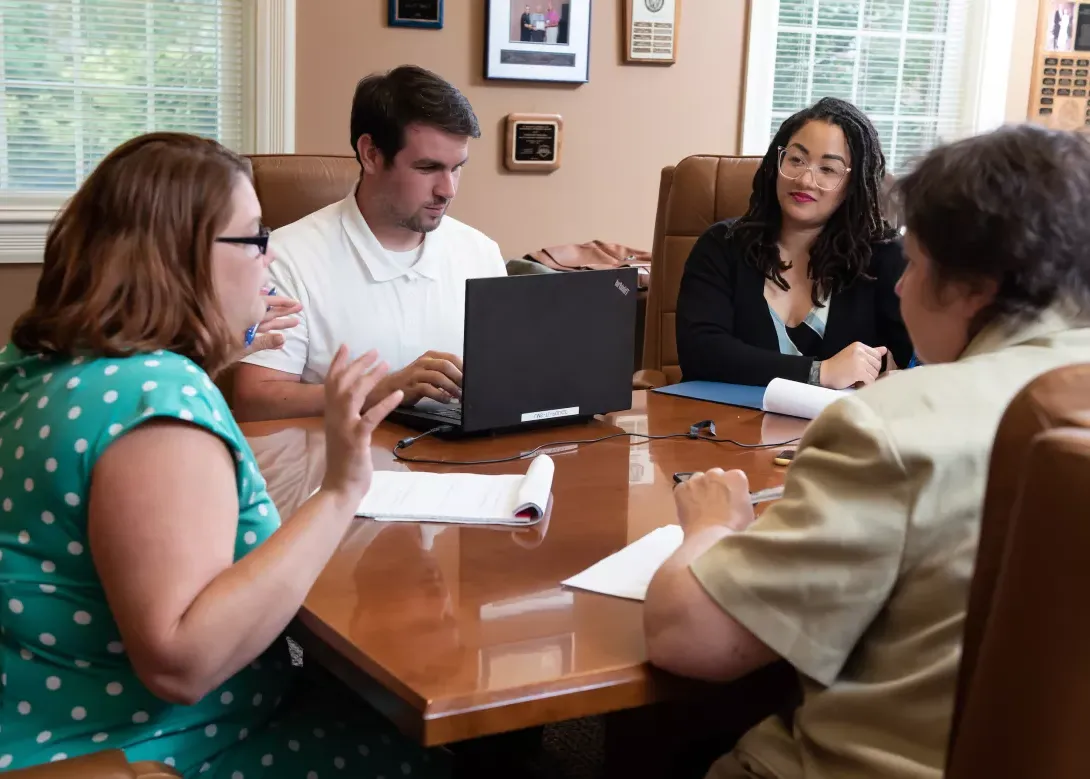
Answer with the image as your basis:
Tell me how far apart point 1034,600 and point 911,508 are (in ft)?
1.07

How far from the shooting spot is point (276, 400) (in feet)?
6.86

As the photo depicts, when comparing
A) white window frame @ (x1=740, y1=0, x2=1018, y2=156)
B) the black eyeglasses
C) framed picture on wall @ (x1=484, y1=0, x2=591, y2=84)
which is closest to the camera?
the black eyeglasses

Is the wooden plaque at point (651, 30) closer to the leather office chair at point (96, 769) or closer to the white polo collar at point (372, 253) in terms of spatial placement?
the white polo collar at point (372, 253)

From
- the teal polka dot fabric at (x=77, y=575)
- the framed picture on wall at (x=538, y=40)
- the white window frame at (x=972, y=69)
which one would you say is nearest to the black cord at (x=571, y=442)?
the teal polka dot fabric at (x=77, y=575)

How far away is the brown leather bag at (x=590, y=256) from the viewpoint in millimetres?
3852

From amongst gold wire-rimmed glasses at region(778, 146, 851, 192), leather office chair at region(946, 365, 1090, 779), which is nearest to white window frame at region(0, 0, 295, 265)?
gold wire-rimmed glasses at region(778, 146, 851, 192)

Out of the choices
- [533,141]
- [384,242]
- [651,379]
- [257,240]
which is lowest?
[651,379]

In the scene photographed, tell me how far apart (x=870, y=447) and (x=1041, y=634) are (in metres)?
0.33

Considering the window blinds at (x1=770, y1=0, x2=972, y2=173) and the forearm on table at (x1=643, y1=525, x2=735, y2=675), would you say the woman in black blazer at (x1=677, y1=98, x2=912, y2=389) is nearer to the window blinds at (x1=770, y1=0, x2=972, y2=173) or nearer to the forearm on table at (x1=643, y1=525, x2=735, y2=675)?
the forearm on table at (x1=643, y1=525, x2=735, y2=675)

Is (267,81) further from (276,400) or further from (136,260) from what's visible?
(136,260)

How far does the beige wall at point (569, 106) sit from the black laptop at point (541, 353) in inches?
79.3

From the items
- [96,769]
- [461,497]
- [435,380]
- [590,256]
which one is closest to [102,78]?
[590,256]

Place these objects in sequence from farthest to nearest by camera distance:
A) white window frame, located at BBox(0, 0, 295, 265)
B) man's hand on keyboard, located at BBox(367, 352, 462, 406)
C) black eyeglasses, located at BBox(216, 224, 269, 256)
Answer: white window frame, located at BBox(0, 0, 295, 265)
man's hand on keyboard, located at BBox(367, 352, 462, 406)
black eyeglasses, located at BBox(216, 224, 269, 256)

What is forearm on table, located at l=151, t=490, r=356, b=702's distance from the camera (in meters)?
1.00
